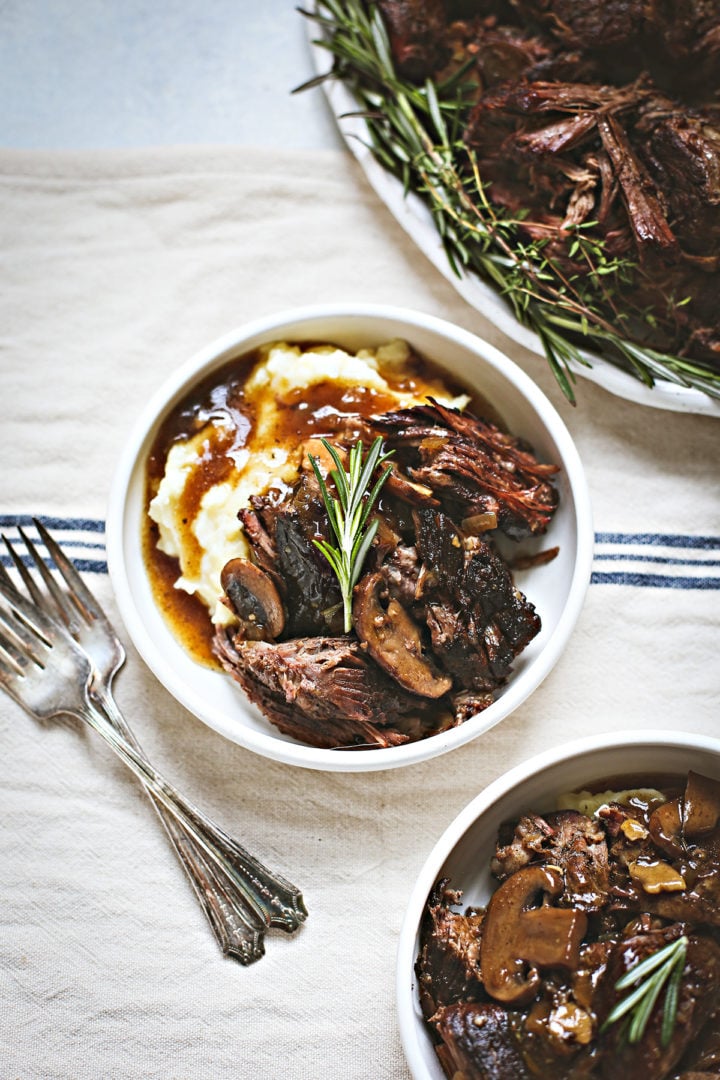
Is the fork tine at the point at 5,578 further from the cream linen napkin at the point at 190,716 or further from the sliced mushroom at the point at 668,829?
the sliced mushroom at the point at 668,829

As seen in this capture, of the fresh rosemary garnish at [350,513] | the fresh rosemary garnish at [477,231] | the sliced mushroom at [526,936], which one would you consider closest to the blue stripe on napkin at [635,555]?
the fresh rosemary garnish at [477,231]

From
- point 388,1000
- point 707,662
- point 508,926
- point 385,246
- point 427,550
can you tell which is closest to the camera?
point 508,926

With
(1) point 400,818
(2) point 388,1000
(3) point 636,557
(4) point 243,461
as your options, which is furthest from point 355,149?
(2) point 388,1000

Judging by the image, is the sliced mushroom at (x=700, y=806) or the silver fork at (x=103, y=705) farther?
the silver fork at (x=103, y=705)

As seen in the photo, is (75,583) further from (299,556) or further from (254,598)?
(299,556)

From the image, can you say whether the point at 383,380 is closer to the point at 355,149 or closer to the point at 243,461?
the point at 243,461

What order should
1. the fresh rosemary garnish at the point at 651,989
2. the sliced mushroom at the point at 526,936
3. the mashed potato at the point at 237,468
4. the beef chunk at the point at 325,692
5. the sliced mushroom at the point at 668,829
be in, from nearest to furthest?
the fresh rosemary garnish at the point at 651,989 < the sliced mushroom at the point at 526,936 < the sliced mushroom at the point at 668,829 < the beef chunk at the point at 325,692 < the mashed potato at the point at 237,468

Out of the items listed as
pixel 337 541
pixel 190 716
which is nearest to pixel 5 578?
pixel 190 716
